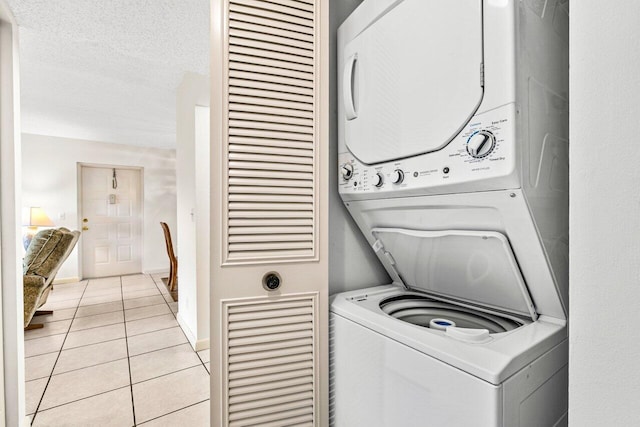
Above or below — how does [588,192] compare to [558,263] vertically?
above

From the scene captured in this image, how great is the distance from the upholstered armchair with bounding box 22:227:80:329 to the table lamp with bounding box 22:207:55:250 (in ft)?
6.34

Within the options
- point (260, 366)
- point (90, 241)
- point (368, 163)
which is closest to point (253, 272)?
point (260, 366)

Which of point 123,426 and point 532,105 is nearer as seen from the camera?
point 532,105

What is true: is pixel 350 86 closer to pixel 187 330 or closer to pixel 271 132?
pixel 271 132

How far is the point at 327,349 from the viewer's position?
121 centimetres

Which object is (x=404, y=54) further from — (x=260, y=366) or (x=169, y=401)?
(x=169, y=401)

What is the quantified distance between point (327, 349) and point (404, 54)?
1.11 meters

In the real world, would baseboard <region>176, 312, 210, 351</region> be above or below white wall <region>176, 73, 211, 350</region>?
below

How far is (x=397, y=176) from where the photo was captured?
1.00 metres

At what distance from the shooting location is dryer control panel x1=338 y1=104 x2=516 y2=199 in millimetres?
722

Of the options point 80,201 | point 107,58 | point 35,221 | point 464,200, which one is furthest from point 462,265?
point 80,201

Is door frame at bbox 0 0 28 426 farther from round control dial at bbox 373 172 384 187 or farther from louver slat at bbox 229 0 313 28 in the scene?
round control dial at bbox 373 172 384 187

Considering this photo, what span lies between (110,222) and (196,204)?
419 cm

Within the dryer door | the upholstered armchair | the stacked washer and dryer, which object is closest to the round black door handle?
the stacked washer and dryer
